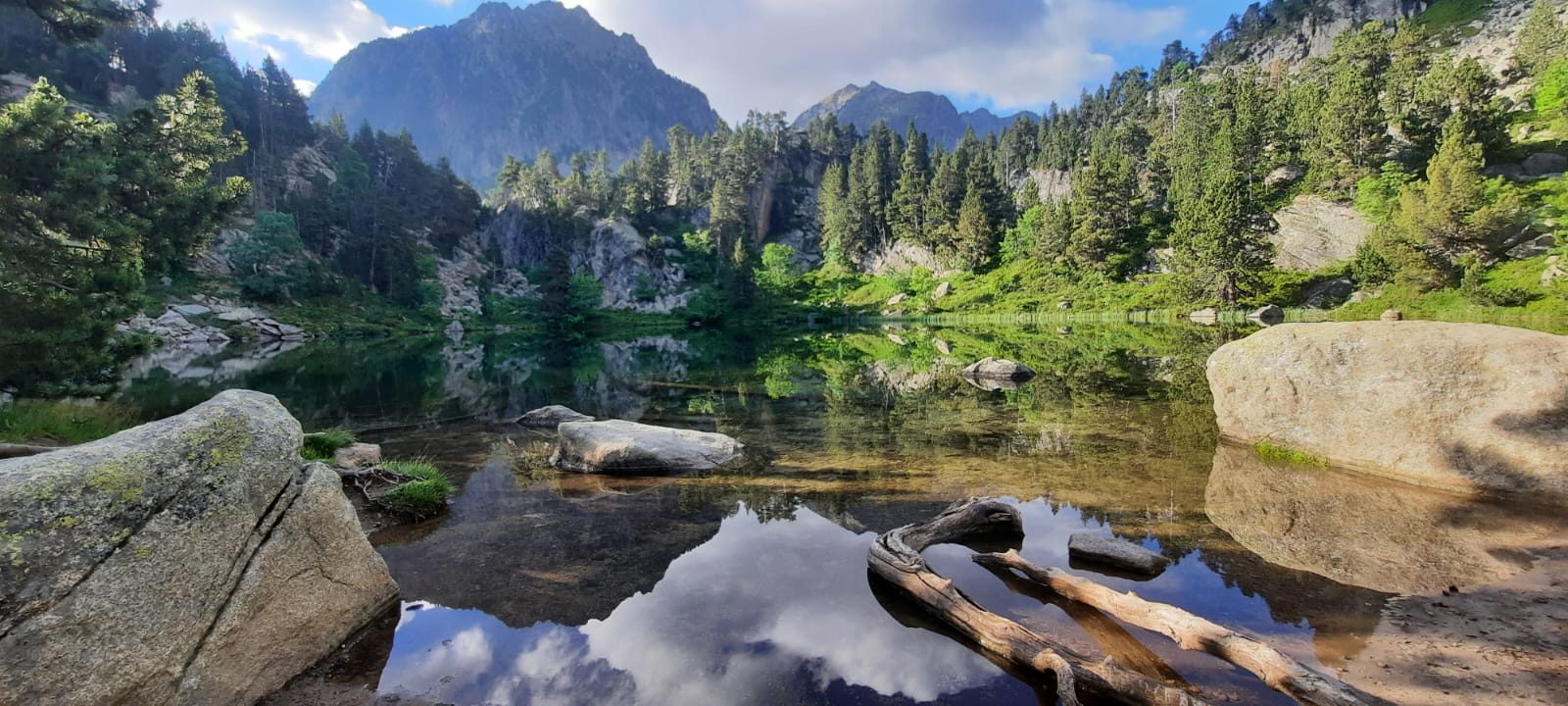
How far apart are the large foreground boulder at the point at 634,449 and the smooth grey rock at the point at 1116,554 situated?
28.3 ft

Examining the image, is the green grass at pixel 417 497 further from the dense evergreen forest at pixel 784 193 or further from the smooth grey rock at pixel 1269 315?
the smooth grey rock at pixel 1269 315

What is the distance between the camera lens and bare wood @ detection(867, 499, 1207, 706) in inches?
211

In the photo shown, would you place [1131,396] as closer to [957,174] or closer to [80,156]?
[80,156]

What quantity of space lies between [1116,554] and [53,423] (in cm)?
1970

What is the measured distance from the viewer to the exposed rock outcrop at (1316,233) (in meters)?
69.8

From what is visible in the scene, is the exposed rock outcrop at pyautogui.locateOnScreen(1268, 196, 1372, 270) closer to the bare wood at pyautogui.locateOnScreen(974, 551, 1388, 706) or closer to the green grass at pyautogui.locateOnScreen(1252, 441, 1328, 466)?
the green grass at pyautogui.locateOnScreen(1252, 441, 1328, 466)

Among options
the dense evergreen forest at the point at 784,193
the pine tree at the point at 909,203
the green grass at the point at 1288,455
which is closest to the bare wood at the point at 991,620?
the green grass at the point at 1288,455

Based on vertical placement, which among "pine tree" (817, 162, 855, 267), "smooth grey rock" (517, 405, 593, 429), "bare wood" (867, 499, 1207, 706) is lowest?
"bare wood" (867, 499, 1207, 706)

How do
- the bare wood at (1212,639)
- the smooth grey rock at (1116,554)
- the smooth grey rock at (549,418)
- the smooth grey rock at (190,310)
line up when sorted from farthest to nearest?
the smooth grey rock at (190,310) → the smooth grey rock at (549,418) → the smooth grey rock at (1116,554) → the bare wood at (1212,639)

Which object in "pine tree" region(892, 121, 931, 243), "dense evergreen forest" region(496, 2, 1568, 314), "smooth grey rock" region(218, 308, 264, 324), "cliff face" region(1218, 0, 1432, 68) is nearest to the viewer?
"dense evergreen forest" region(496, 2, 1568, 314)

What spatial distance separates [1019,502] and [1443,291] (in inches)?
2461

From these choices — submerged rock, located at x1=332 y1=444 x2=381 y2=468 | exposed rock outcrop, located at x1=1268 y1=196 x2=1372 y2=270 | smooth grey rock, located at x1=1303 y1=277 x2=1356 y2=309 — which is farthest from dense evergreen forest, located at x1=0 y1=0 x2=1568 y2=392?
submerged rock, located at x1=332 y1=444 x2=381 y2=468

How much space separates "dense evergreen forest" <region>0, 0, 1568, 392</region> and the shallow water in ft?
26.9

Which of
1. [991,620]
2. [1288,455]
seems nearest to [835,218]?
[1288,455]
